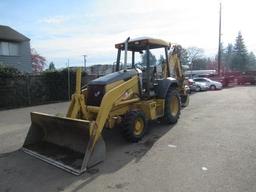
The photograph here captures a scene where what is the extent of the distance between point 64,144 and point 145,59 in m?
3.55

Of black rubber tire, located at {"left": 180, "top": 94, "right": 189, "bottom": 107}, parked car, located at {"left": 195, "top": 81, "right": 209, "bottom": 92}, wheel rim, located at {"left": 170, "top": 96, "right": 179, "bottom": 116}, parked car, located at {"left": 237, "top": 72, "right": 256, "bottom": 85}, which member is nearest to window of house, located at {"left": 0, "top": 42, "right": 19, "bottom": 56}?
parked car, located at {"left": 195, "top": 81, "right": 209, "bottom": 92}

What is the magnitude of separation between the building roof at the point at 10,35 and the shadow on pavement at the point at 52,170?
69.6 feet

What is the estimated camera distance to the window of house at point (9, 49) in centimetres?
2448

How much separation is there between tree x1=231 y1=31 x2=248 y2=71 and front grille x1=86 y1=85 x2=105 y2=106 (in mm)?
64418

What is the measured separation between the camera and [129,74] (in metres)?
7.15

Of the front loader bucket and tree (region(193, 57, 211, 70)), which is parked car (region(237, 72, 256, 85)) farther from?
tree (region(193, 57, 211, 70))

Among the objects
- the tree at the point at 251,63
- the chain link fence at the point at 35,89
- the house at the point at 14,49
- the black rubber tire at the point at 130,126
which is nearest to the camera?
the black rubber tire at the point at 130,126

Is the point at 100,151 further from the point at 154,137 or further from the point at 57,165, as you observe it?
the point at 154,137

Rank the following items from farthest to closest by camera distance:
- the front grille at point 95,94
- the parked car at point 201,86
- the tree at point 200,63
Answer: the tree at point 200,63, the parked car at point 201,86, the front grille at point 95,94

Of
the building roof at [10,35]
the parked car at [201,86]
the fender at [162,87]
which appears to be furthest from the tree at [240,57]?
the fender at [162,87]

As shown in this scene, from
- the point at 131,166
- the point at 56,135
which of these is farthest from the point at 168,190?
the point at 56,135

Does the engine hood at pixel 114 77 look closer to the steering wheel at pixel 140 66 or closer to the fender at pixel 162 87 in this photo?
the steering wheel at pixel 140 66

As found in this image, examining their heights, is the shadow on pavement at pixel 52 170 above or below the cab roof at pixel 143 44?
below

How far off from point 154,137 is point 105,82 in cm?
191
